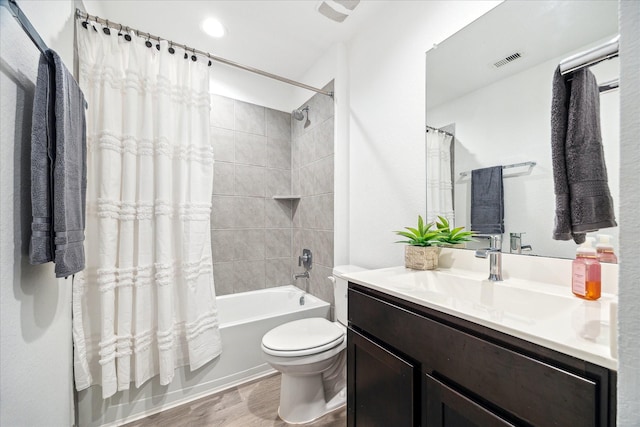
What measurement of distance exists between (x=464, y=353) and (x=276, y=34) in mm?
2295

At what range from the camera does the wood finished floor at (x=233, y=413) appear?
148 centimetres

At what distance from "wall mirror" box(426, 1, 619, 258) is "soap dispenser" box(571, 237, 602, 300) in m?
0.08

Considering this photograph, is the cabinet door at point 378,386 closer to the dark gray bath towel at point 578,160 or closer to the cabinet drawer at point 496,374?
the cabinet drawer at point 496,374

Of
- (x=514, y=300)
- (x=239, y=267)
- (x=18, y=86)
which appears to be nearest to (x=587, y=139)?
(x=514, y=300)

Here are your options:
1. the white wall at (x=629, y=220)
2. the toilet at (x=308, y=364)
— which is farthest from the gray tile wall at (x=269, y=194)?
the white wall at (x=629, y=220)

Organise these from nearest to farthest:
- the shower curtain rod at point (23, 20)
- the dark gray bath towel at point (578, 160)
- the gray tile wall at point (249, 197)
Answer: the shower curtain rod at point (23, 20) < the dark gray bath towel at point (578, 160) < the gray tile wall at point (249, 197)

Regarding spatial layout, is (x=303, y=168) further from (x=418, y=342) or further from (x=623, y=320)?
(x=623, y=320)

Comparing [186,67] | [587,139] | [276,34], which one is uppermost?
[276,34]

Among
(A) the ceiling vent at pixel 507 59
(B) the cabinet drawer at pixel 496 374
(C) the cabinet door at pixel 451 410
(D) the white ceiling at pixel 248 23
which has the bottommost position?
(C) the cabinet door at pixel 451 410

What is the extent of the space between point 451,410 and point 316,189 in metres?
1.85

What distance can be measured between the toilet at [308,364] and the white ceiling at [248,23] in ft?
5.74

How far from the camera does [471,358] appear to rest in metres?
0.68

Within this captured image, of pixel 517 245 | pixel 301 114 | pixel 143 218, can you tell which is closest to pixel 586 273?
pixel 517 245

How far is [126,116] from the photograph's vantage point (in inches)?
57.3
